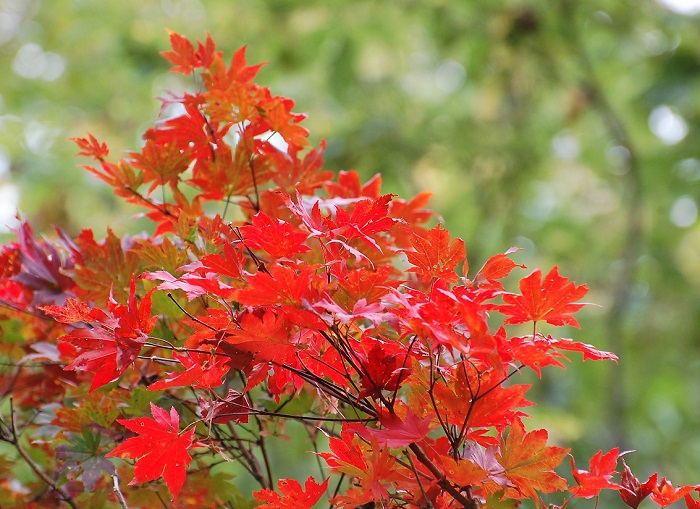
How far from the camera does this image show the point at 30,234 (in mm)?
858

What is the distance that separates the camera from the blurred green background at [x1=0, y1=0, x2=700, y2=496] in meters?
2.74

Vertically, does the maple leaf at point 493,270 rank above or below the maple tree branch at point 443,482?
above

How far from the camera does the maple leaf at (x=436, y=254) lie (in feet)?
2.12

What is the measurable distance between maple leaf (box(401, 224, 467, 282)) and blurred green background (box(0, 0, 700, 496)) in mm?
1592

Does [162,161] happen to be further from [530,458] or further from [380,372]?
[530,458]

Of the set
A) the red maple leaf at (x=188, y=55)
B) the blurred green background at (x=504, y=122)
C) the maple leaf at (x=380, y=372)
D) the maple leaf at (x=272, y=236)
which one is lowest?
the maple leaf at (x=380, y=372)

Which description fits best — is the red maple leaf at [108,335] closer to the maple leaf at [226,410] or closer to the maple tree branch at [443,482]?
the maple leaf at [226,410]

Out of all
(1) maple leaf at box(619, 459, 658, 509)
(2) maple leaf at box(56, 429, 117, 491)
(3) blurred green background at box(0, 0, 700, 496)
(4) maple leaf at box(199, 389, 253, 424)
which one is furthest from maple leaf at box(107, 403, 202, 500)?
(3) blurred green background at box(0, 0, 700, 496)

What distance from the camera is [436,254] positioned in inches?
25.7

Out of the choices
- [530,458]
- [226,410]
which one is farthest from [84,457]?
[530,458]

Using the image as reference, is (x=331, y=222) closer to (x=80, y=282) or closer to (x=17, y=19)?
(x=80, y=282)

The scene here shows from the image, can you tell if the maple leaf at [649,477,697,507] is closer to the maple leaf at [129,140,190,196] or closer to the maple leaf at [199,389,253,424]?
the maple leaf at [199,389,253,424]

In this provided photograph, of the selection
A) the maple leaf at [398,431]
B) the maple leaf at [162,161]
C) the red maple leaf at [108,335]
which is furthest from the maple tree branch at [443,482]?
the maple leaf at [162,161]

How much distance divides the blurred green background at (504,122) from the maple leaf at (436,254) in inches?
62.7
